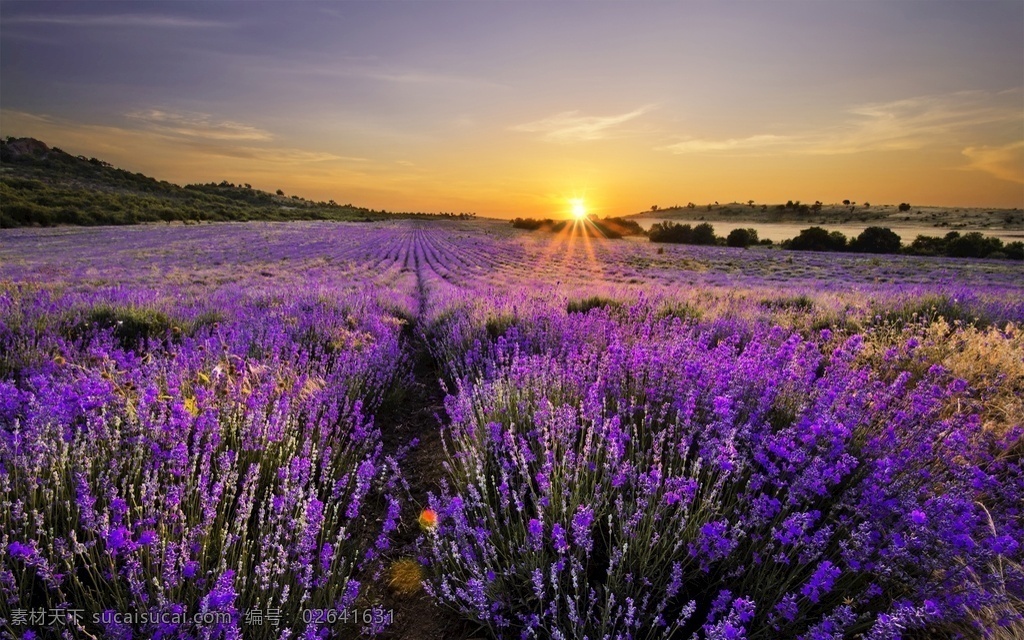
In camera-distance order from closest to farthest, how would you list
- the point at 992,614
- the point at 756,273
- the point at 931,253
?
the point at 992,614 → the point at 756,273 → the point at 931,253

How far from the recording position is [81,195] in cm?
4025

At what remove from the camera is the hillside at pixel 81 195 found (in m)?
31.0

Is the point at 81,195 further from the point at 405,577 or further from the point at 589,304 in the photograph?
the point at 405,577

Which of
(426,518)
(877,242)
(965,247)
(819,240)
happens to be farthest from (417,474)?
(819,240)

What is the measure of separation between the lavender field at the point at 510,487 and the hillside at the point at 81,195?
3637 centimetres

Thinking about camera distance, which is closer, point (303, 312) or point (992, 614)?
point (992, 614)

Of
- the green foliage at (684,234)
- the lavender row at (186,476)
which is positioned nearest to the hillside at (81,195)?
the lavender row at (186,476)

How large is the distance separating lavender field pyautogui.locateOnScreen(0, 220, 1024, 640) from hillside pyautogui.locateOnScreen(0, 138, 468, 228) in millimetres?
36365

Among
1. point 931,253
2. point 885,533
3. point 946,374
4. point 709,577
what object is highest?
point 931,253

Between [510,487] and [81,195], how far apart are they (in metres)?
54.3

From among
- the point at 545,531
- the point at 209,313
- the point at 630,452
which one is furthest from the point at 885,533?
the point at 209,313

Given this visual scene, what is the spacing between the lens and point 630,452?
8.68 feet

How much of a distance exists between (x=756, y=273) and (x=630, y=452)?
17.9 metres

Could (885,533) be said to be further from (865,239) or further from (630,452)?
(865,239)
